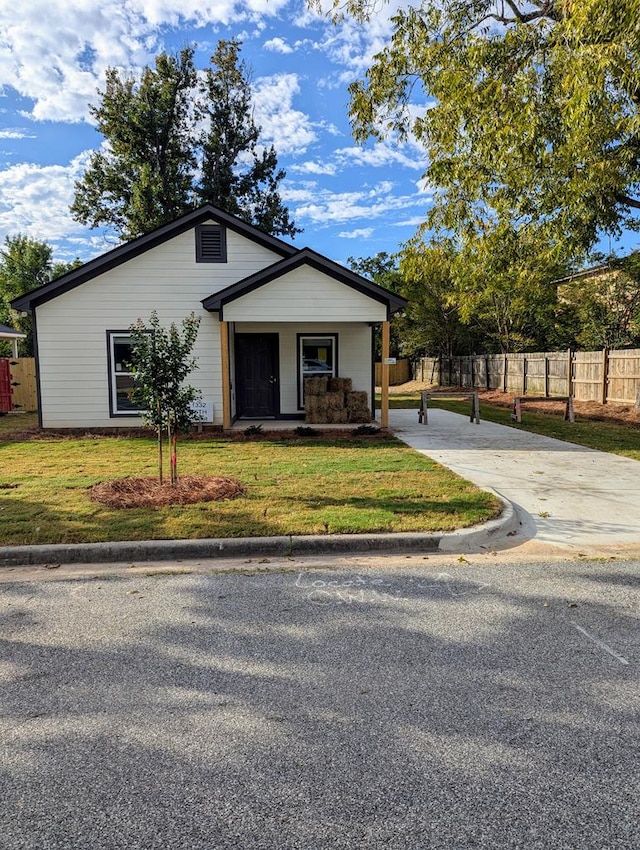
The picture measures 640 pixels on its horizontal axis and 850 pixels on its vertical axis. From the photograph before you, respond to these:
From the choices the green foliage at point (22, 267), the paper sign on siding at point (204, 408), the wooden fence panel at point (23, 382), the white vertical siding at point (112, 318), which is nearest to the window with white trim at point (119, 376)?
the white vertical siding at point (112, 318)

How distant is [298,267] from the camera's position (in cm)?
1205

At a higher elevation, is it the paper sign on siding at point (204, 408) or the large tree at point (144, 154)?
the large tree at point (144, 154)

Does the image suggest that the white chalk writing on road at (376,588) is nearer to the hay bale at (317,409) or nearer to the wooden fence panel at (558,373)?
the hay bale at (317,409)

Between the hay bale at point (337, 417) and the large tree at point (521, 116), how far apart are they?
520 cm

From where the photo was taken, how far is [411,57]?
1179 centimetres

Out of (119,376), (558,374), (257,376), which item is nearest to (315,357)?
(257,376)

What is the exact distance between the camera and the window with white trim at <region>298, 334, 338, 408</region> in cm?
1455

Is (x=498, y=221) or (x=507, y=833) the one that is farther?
(x=498, y=221)

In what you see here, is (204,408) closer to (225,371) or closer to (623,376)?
(225,371)

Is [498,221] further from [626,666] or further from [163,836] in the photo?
[163,836]

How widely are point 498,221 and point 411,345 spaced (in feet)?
70.2

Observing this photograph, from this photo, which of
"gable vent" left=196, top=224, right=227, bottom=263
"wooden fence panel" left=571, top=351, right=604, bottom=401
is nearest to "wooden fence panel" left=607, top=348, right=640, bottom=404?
"wooden fence panel" left=571, top=351, right=604, bottom=401

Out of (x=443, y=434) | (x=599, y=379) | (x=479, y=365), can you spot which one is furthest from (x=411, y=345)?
(x=443, y=434)

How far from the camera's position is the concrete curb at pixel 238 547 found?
4.95 m
